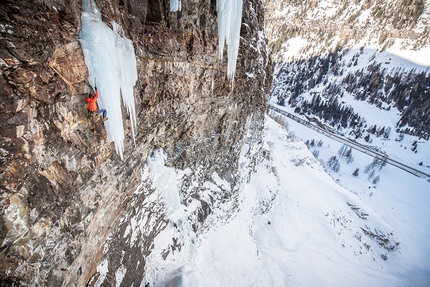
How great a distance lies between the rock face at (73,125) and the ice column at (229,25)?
1.17ft

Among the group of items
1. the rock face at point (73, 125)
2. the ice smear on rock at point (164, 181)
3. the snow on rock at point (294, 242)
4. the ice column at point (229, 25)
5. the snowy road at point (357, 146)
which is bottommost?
the snowy road at point (357, 146)

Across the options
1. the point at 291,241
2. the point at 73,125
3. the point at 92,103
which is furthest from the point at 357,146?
the point at 73,125

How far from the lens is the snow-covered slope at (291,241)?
40.8ft

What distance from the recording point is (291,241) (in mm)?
19078

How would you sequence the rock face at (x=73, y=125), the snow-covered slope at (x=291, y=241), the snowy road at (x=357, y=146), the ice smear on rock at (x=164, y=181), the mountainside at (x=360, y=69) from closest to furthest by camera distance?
1. the rock face at (x=73, y=125)
2. the ice smear on rock at (x=164, y=181)
3. the snow-covered slope at (x=291, y=241)
4. the snowy road at (x=357, y=146)
5. the mountainside at (x=360, y=69)

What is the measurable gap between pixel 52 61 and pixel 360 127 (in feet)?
267

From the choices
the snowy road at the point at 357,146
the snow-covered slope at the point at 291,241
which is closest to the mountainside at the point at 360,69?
the snowy road at the point at 357,146

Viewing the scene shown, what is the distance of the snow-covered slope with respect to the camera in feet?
40.8

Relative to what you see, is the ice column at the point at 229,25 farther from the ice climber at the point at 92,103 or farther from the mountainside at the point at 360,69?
the mountainside at the point at 360,69

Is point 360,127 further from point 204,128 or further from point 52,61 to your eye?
point 52,61

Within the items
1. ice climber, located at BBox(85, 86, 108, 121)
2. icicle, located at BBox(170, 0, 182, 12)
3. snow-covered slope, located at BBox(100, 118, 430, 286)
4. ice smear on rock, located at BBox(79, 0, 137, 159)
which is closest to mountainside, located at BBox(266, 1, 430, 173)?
snow-covered slope, located at BBox(100, 118, 430, 286)

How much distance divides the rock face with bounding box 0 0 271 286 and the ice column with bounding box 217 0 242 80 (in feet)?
1.17

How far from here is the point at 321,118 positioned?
72.2 meters

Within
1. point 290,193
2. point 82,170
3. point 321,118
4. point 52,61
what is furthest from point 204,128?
point 321,118
